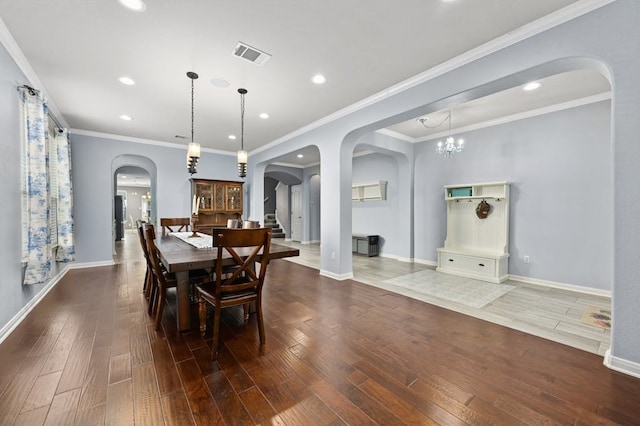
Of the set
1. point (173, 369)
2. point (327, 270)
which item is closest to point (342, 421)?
point (173, 369)

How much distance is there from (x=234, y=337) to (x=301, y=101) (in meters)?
3.12

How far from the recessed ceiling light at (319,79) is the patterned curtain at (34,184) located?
2952mm

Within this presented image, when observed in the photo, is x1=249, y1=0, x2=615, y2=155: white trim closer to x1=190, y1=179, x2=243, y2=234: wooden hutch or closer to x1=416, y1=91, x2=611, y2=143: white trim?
x1=416, y1=91, x2=611, y2=143: white trim

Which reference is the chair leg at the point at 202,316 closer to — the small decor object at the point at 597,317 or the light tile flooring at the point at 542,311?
the light tile flooring at the point at 542,311

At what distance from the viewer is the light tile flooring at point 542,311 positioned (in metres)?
2.36

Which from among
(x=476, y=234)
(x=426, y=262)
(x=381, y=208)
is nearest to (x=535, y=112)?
(x=476, y=234)

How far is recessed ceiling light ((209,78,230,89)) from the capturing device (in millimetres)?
3162

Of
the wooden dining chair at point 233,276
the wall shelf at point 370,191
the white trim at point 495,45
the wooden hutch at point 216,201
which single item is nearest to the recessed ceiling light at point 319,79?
the white trim at point 495,45

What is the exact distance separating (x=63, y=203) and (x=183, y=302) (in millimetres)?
3344

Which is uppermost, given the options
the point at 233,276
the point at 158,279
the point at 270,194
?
the point at 270,194

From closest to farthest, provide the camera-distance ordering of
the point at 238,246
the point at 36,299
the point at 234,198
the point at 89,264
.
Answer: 1. the point at 238,246
2. the point at 36,299
3. the point at 89,264
4. the point at 234,198

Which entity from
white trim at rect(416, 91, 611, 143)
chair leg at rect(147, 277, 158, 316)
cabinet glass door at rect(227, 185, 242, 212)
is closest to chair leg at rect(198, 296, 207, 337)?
chair leg at rect(147, 277, 158, 316)

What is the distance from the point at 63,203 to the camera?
4109 millimetres

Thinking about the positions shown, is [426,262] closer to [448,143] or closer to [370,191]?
[370,191]
